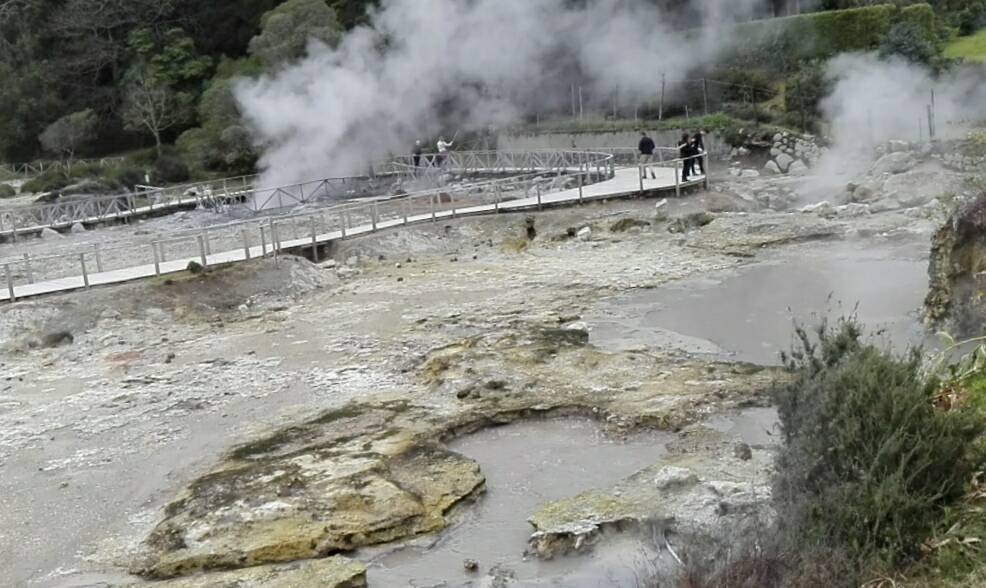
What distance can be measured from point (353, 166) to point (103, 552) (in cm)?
2665

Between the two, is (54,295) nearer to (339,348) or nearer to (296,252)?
(296,252)

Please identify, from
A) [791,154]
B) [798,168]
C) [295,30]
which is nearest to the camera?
[798,168]

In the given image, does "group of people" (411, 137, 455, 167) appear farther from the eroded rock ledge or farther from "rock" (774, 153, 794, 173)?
the eroded rock ledge

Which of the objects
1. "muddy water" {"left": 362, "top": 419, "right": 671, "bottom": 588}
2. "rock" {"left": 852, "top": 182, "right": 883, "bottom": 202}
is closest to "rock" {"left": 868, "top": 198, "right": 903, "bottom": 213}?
"rock" {"left": 852, "top": 182, "right": 883, "bottom": 202}

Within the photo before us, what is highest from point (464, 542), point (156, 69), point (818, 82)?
point (156, 69)

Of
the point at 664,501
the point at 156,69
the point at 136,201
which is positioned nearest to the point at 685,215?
the point at 664,501

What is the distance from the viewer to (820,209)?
2102cm

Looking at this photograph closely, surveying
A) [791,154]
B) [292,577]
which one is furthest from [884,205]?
[292,577]

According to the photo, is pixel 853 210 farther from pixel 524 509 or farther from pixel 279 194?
pixel 279 194

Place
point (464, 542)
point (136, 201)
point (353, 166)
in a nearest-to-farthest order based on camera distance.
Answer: point (464, 542)
point (353, 166)
point (136, 201)

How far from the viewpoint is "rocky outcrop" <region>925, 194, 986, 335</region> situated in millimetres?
10906

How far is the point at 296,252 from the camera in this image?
20797 millimetres

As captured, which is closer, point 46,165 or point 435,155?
point 435,155

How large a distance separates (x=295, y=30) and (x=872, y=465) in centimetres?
3483
